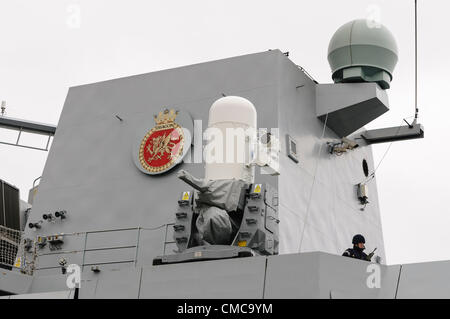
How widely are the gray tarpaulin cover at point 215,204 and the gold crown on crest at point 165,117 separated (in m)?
4.34

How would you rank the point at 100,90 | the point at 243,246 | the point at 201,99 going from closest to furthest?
the point at 243,246
the point at 201,99
the point at 100,90

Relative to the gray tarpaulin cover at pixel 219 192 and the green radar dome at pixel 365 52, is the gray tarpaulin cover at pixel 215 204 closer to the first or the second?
the gray tarpaulin cover at pixel 219 192

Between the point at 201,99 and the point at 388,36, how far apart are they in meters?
3.94

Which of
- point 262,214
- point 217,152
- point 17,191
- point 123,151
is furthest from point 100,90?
point 262,214

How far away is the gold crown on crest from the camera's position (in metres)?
15.4

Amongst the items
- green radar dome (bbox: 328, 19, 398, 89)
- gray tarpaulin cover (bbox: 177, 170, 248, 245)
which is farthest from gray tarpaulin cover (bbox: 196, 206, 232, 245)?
green radar dome (bbox: 328, 19, 398, 89)

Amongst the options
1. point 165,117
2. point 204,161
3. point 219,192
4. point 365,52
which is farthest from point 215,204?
point 365,52

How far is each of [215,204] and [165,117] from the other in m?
4.92

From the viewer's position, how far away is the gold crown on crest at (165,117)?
15.4 m

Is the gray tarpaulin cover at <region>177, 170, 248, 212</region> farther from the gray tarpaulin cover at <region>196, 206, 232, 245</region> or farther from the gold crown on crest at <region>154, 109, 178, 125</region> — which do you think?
the gold crown on crest at <region>154, 109, 178, 125</region>

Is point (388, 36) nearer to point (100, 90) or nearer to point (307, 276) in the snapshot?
point (100, 90)

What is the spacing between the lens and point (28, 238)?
15820mm

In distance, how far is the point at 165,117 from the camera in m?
15.5

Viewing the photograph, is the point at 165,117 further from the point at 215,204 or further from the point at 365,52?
the point at 215,204
